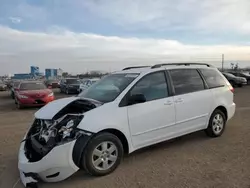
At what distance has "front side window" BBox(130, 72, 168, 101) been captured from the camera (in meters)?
5.05

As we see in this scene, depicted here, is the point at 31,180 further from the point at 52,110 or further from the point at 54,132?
the point at 52,110

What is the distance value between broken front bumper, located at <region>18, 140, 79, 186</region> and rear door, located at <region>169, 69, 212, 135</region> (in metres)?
2.35

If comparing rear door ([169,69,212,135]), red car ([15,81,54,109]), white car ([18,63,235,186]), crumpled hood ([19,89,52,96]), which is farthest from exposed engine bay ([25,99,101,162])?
crumpled hood ([19,89,52,96])

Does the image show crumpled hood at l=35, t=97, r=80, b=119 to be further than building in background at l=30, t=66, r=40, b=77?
No

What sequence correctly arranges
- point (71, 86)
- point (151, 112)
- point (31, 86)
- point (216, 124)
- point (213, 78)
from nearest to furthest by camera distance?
point (151, 112)
point (216, 124)
point (213, 78)
point (31, 86)
point (71, 86)

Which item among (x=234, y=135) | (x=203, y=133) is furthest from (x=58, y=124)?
(x=234, y=135)

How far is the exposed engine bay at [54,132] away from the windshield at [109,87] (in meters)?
0.42

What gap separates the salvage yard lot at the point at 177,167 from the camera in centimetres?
401

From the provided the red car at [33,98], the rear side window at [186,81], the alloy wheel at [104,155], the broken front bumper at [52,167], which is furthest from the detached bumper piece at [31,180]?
the red car at [33,98]

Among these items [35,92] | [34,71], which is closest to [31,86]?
[35,92]

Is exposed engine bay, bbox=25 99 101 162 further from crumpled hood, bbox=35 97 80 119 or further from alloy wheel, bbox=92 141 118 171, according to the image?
alloy wheel, bbox=92 141 118 171

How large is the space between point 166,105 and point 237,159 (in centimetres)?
156

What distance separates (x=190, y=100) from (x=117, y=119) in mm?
1895

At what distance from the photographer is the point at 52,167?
393 centimetres
